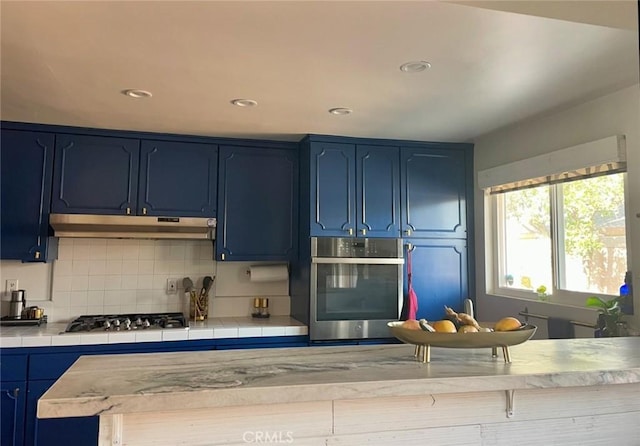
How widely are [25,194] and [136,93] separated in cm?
121

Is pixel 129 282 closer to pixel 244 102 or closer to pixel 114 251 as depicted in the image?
pixel 114 251

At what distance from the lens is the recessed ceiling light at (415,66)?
1899mm

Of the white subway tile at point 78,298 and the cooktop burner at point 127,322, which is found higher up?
the white subway tile at point 78,298

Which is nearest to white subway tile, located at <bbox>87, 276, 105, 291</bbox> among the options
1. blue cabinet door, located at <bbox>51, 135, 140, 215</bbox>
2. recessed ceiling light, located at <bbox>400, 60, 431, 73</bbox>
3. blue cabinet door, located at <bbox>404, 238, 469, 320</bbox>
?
blue cabinet door, located at <bbox>51, 135, 140, 215</bbox>

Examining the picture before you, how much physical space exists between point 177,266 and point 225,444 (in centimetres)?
235

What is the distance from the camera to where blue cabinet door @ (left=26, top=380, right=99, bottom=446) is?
2529mm

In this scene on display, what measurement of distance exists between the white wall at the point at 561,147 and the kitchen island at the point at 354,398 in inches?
38.2

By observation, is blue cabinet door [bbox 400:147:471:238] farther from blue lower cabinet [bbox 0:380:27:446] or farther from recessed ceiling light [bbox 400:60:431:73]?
blue lower cabinet [bbox 0:380:27:446]

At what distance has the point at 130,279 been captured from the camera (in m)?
3.24

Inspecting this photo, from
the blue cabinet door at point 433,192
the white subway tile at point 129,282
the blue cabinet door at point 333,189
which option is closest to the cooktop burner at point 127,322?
the white subway tile at point 129,282

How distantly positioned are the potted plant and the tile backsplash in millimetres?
2102

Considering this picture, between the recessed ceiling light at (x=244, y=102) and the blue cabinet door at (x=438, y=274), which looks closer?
the recessed ceiling light at (x=244, y=102)

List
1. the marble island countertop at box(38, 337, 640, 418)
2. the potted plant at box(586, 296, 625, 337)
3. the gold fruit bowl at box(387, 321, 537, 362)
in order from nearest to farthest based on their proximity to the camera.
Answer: the marble island countertop at box(38, 337, 640, 418) < the gold fruit bowl at box(387, 321, 537, 362) < the potted plant at box(586, 296, 625, 337)

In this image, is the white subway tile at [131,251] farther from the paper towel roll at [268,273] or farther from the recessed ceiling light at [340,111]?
the recessed ceiling light at [340,111]
